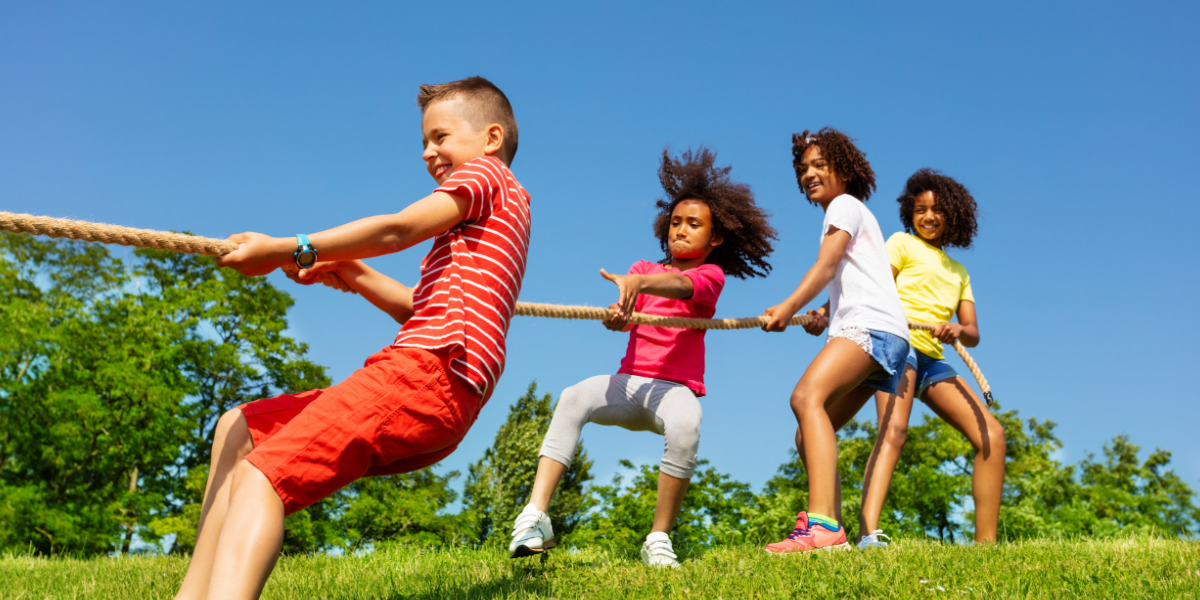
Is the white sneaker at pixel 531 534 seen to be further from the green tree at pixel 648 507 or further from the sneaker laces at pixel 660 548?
the green tree at pixel 648 507

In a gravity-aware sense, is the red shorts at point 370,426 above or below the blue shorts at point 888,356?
below

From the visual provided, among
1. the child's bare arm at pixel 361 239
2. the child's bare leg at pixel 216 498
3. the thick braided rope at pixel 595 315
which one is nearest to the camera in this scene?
the child's bare arm at pixel 361 239

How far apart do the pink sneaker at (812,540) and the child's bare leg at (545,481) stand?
1.21 metres

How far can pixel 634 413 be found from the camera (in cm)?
458

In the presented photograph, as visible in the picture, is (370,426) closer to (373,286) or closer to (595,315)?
(373,286)

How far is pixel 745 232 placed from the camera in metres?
5.73

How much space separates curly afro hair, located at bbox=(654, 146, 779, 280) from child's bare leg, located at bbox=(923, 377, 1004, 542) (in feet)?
4.90

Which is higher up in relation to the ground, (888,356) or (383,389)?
(888,356)

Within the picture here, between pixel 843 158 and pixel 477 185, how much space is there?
3.42 m

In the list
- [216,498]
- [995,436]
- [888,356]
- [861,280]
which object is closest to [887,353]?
[888,356]

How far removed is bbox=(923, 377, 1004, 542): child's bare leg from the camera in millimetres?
5523

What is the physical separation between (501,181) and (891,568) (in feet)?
8.07

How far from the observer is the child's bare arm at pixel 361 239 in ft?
8.21

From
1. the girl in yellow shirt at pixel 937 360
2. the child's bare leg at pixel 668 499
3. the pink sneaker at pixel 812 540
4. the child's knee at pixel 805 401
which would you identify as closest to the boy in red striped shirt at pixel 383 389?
the child's bare leg at pixel 668 499
